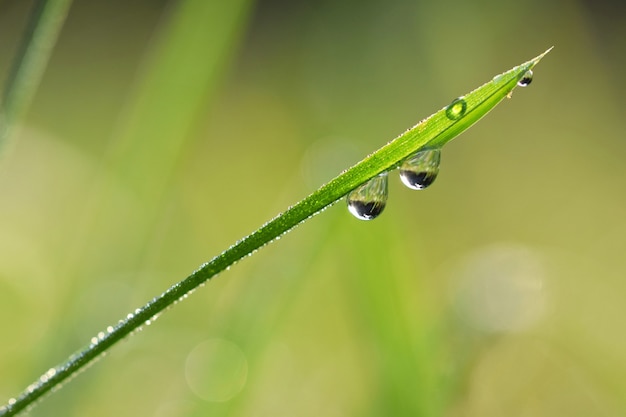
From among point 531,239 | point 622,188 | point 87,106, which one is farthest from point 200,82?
point 87,106

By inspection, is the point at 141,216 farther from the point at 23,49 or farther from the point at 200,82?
the point at 23,49

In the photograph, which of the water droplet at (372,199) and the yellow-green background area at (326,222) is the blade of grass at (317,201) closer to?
the water droplet at (372,199)

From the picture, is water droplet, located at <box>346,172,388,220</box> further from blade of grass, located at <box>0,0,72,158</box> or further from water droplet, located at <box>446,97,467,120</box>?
blade of grass, located at <box>0,0,72,158</box>

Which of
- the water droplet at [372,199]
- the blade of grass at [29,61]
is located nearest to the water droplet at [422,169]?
the water droplet at [372,199]

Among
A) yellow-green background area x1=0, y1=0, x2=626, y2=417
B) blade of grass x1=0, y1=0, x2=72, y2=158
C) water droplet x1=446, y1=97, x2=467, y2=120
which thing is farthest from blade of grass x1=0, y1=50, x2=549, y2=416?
yellow-green background area x1=0, y1=0, x2=626, y2=417

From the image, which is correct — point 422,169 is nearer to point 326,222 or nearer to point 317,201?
point 317,201
